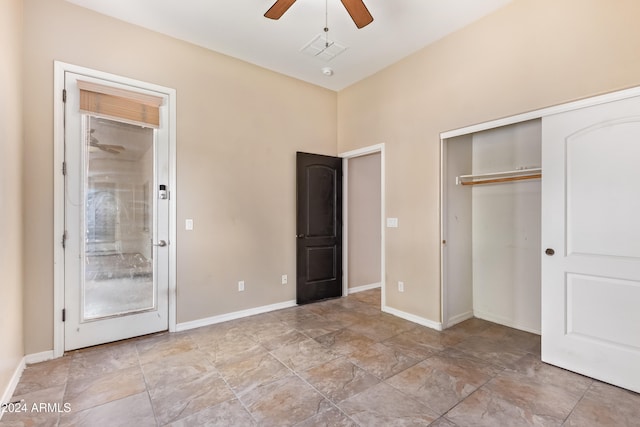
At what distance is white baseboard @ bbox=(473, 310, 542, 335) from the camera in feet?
10.6

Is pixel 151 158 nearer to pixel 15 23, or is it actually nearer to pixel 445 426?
pixel 15 23

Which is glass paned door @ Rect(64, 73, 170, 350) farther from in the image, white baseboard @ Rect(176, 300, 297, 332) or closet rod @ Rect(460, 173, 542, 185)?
closet rod @ Rect(460, 173, 542, 185)

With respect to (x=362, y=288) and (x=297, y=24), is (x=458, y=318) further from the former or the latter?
(x=297, y=24)

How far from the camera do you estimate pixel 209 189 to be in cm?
348

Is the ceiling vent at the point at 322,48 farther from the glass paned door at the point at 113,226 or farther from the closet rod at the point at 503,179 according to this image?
the closet rod at the point at 503,179

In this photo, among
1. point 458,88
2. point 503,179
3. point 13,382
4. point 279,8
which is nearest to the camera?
point 13,382

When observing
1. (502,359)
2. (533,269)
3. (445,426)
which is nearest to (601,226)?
(533,269)

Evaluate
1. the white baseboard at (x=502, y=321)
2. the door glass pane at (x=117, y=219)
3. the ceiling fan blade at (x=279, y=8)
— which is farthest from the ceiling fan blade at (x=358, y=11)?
the white baseboard at (x=502, y=321)

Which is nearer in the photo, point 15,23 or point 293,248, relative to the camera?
point 15,23

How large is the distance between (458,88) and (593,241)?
190cm

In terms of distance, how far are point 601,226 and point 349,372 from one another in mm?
2291

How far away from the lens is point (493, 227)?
355 centimetres

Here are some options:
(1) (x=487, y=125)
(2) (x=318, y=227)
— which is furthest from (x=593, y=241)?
(2) (x=318, y=227)

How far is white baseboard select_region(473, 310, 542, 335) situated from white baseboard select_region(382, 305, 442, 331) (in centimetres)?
74
